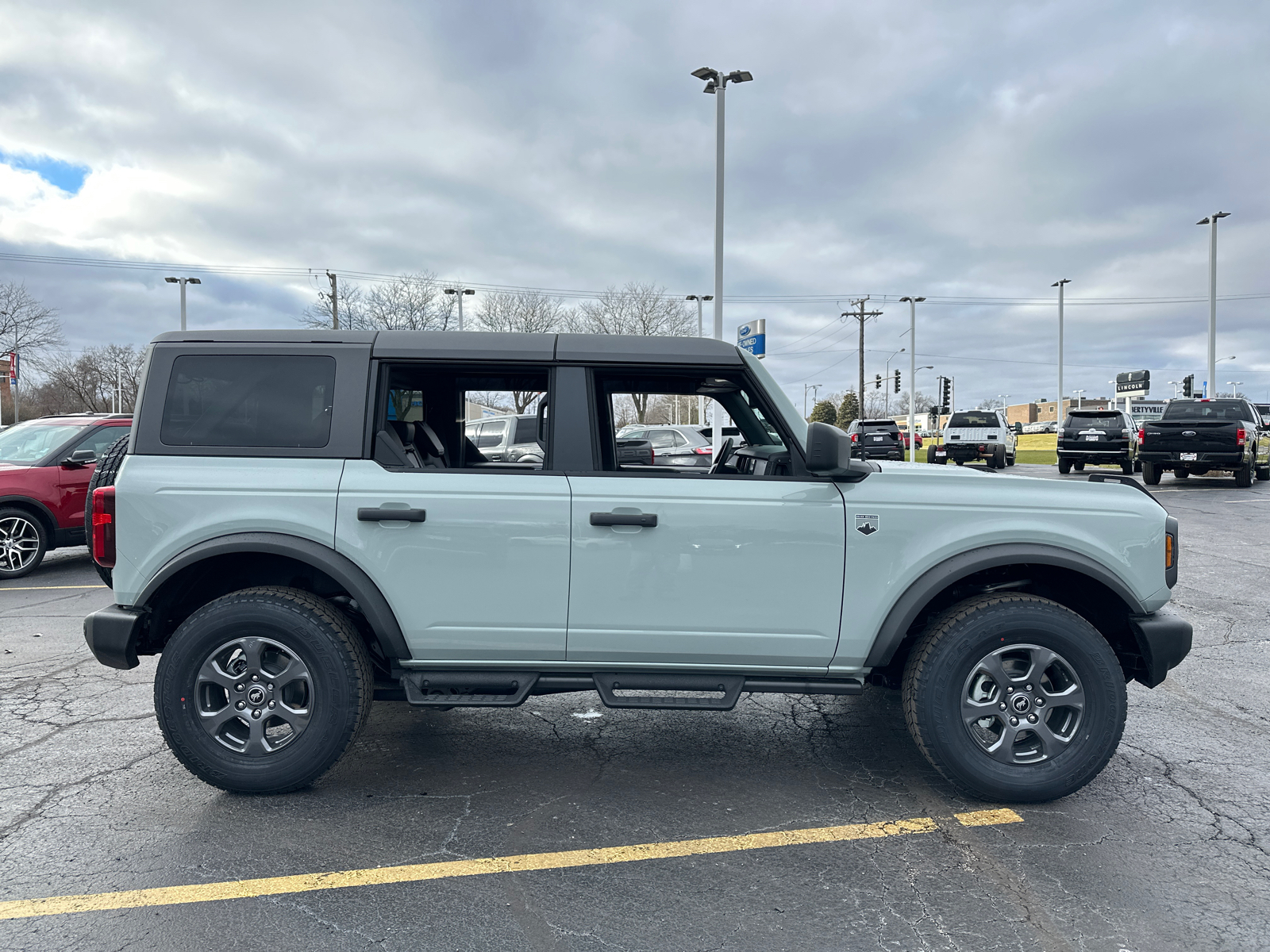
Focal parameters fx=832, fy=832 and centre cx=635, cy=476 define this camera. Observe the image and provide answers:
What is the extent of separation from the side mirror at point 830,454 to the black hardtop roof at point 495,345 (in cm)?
52

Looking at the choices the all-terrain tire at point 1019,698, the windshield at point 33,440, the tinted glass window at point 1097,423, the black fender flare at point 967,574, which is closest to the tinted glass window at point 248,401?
the black fender flare at point 967,574

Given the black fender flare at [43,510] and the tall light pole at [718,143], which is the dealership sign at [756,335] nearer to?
the tall light pole at [718,143]

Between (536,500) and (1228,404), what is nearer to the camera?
(536,500)

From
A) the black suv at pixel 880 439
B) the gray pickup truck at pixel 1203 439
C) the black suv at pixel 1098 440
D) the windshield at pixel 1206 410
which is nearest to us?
the gray pickup truck at pixel 1203 439

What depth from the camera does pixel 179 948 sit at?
2.47m

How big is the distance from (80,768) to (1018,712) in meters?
4.13

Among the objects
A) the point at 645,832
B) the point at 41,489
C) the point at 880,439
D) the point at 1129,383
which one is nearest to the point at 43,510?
the point at 41,489

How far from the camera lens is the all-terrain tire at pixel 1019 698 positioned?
3.34 meters

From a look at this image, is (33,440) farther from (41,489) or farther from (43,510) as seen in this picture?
(43,510)

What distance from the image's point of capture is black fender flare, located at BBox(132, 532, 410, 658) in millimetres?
3355

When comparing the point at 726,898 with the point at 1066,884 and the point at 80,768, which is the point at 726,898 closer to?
the point at 1066,884

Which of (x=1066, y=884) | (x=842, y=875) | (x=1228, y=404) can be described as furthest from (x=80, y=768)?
(x=1228, y=404)

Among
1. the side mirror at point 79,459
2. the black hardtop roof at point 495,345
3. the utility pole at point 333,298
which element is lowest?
the side mirror at point 79,459

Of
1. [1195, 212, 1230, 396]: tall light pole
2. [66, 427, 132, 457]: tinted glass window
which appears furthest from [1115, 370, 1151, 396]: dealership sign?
[66, 427, 132, 457]: tinted glass window
